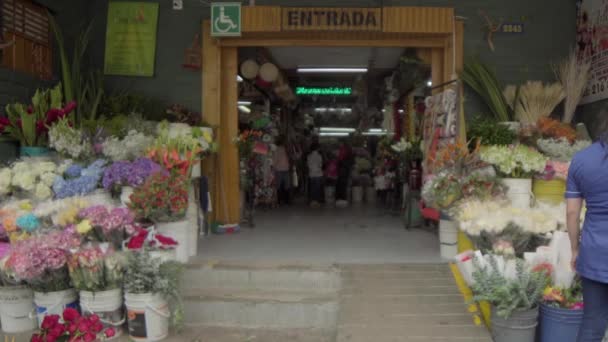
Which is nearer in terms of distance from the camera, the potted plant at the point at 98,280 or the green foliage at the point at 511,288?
the green foliage at the point at 511,288

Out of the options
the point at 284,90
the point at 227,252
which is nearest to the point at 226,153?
the point at 227,252

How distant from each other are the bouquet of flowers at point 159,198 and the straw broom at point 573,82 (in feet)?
15.4


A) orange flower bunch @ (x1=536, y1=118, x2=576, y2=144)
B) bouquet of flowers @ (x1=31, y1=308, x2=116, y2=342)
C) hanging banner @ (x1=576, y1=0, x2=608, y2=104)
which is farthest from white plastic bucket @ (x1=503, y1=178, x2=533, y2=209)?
bouquet of flowers @ (x1=31, y1=308, x2=116, y2=342)

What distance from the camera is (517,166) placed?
4977mm

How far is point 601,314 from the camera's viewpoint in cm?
294

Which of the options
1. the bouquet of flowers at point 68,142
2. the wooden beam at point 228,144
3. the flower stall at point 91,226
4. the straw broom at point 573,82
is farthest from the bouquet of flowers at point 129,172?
the straw broom at point 573,82

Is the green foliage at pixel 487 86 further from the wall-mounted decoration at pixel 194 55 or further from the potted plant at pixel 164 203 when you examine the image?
the potted plant at pixel 164 203

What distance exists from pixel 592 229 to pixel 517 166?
2.13m

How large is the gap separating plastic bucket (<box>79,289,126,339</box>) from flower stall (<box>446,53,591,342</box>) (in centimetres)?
274

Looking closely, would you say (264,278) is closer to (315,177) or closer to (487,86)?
(487,86)

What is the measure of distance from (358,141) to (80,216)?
31.5 ft

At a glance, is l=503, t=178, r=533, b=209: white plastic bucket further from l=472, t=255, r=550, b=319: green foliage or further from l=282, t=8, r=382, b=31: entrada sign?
l=282, t=8, r=382, b=31: entrada sign

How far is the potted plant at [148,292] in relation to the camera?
12.8 feet

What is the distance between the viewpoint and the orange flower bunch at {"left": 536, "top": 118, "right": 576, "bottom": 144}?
554 centimetres
